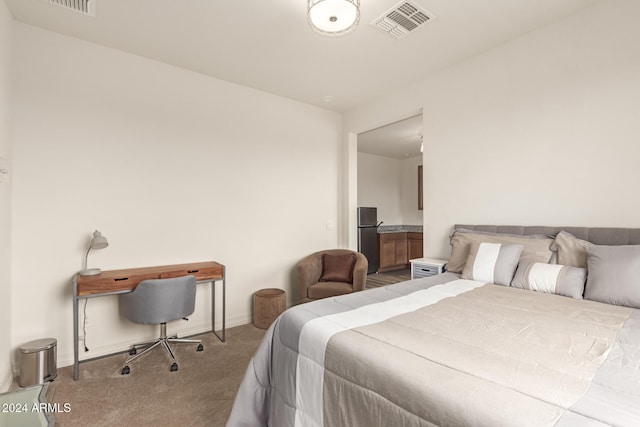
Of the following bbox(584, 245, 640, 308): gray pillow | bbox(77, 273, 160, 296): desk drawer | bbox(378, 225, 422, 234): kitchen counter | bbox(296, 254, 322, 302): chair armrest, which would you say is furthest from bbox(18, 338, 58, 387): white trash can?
bbox(378, 225, 422, 234): kitchen counter

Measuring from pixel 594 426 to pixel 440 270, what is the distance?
2.28 metres

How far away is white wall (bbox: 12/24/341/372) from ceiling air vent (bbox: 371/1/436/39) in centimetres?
181

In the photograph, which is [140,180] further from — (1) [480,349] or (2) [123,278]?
(1) [480,349]

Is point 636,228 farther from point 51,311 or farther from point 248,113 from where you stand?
point 51,311

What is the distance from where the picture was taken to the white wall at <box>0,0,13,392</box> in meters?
2.14

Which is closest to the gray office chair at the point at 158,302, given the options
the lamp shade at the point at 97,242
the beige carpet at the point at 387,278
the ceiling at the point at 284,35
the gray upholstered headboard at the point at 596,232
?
the lamp shade at the point at 97,242

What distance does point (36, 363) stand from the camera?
7.34ft

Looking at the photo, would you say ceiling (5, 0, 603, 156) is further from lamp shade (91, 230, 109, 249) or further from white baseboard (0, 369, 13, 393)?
white baseboard (0, 369, 13, 393)

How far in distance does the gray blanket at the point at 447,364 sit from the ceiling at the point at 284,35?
7.15 feet

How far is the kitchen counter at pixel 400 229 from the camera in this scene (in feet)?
22.0

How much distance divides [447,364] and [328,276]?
108 inches

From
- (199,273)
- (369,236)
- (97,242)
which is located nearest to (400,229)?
(369,236)

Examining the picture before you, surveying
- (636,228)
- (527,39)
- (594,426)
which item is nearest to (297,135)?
(527,39)

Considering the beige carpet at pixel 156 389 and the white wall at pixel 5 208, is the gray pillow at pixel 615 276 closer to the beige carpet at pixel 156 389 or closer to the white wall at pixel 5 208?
the beige carpet at pixel 156 389
